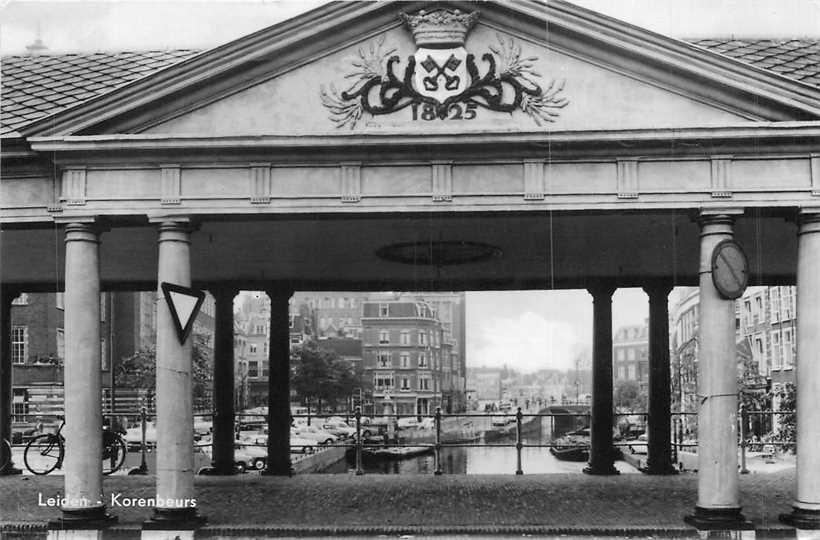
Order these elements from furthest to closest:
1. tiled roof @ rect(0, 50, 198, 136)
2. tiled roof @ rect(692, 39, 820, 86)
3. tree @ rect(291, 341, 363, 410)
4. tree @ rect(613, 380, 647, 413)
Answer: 1. tree @ rect(613, 380, 647, 413)
2. tree @ rect(291, 341, 363, 410)
3. tiled roof @ rect(0, 50, 198, 136)
4. tiled roof @ rect(692, 39, 820, 86)

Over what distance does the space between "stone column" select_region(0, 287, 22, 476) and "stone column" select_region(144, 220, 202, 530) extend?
8731mm

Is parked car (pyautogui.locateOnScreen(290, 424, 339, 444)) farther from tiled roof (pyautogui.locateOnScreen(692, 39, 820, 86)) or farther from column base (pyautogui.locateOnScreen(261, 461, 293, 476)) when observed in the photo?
tiled roof (pyautogui.locateOnScreen(692, 39, 820, 86))

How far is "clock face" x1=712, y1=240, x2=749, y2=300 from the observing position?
43.9ft

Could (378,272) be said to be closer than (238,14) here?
No

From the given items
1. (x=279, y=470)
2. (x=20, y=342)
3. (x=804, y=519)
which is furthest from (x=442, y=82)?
(x=20, y=342)

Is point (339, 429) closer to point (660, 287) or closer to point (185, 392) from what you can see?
point (660, 287)

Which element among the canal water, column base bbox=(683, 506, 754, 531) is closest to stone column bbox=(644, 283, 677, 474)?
column base bbox=(683, 506, 754, 531)

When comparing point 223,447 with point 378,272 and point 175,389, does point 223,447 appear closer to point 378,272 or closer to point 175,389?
point 378,272

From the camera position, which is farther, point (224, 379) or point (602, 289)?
point (224, 379)

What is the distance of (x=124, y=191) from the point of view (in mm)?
13727

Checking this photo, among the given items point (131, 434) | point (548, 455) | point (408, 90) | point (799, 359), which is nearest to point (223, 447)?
point (408, 90)

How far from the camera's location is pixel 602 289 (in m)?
20.7

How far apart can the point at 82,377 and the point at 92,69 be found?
18.0 ft

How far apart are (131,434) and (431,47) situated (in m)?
37.0
